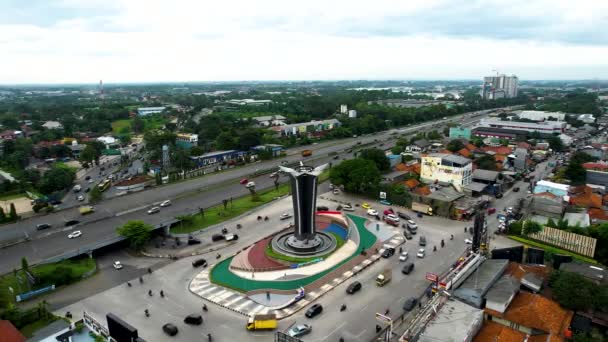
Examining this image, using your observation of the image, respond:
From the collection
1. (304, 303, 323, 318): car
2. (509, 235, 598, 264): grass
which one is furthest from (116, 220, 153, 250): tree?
(509, 235, 598, 264): grass

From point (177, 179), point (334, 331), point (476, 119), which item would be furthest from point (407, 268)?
point (476, 119)

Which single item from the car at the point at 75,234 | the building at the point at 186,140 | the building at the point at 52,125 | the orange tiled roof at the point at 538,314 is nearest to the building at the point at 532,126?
the building at the point at 186,140

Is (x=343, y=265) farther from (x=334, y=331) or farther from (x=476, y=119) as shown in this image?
(x=476, y=119)

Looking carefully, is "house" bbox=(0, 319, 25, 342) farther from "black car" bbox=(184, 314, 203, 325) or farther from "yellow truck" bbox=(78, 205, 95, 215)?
"yellow truck" bbox=(78, 205, 95, 215)

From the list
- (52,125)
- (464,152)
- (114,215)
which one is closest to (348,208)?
(114,215)

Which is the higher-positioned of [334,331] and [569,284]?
[569,284]

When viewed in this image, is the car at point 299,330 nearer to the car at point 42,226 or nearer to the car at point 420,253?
the car at point 420,253
